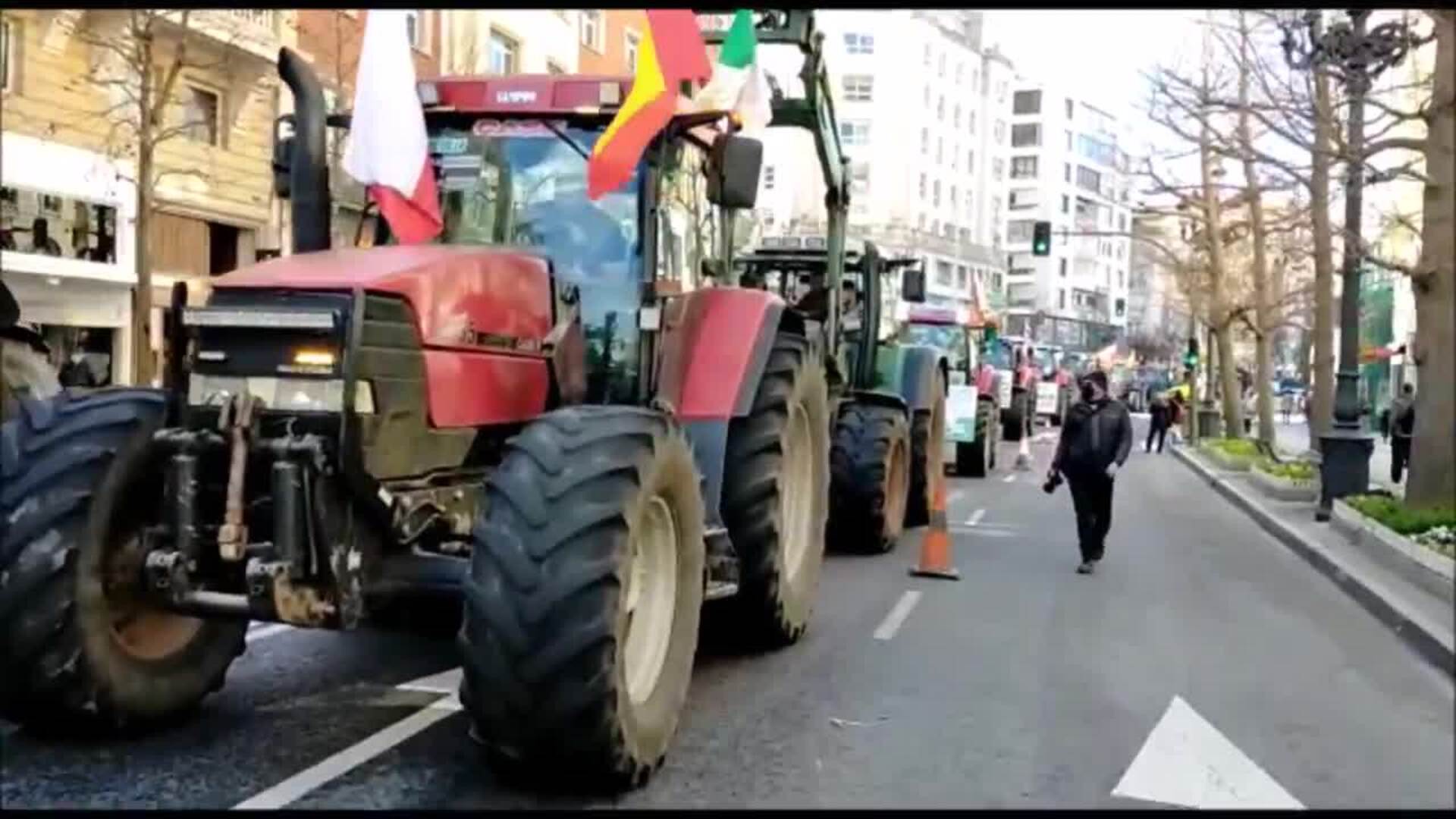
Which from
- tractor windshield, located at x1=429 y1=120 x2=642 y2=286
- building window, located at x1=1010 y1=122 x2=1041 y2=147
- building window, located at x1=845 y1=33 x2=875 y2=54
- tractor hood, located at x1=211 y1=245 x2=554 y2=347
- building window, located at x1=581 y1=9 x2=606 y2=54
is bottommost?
tractor hood, located at x1=211 y1=245 x2=554 y2=347

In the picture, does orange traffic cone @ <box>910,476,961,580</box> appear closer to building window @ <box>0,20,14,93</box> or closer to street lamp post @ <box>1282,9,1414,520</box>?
street lamp post @ <box>1282,9,1414,520</box>

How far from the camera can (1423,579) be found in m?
7.20

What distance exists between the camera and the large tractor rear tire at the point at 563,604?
17.0ft

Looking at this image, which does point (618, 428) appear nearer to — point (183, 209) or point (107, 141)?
point (107, 141)

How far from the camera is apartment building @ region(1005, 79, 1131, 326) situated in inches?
5000

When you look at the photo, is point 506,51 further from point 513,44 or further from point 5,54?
point 5,54

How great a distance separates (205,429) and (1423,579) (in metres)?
5.47

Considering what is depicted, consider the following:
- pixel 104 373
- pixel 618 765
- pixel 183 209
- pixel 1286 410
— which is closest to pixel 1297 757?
pixel 618 765

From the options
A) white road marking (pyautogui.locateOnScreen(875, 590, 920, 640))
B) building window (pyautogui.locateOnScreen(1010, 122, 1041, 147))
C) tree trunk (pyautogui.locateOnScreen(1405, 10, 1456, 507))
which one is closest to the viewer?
tree trunk (pyautogui.locateOnScreen(1405, 10, 1456, 507))

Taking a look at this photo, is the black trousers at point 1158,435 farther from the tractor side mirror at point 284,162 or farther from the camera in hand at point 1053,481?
the tractor side mirror at point 284,162

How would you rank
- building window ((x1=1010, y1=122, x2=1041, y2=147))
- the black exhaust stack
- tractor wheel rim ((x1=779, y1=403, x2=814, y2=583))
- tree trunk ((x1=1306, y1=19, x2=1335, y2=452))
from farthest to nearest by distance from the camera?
building window ((x1=1010, y1=122, x2=1041, y2=147)) → tree trunk ((x1=1306, y1=19, x2=1335, y2=452)) → tractor wheel rim ((x1=779, y1=403, x2=814, y2=583)) → the black exhaust stack

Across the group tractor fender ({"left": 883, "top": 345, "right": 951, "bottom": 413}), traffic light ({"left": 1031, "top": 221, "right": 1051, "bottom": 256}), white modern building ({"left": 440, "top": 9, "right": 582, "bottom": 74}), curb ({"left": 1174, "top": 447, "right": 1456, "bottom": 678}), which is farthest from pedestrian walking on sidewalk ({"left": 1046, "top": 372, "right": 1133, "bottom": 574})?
traffic light ({"left": 1031, "top": 221, "right": 1051, "bottom": 256})

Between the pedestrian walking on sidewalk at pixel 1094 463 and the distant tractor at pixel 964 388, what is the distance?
31.8ft

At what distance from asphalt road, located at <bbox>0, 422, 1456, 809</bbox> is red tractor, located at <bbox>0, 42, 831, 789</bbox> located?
344 millimetres
